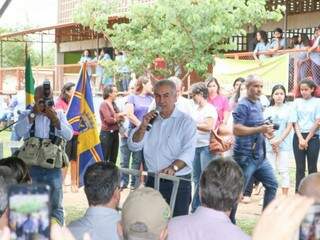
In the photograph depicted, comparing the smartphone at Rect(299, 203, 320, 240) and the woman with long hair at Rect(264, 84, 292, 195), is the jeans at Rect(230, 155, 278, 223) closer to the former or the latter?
the woman with long hair at Rect(264, 84, 292, 195)

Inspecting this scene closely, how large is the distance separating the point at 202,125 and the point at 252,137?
4.05 ft

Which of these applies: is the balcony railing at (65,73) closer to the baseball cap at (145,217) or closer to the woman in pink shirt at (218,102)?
the woman in pink shirt at (218,102)

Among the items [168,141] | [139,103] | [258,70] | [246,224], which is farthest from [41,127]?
[258,70]

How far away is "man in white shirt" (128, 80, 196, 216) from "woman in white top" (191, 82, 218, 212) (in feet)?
7.60

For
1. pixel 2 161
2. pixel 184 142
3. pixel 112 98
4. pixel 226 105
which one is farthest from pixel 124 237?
pixel 112 98

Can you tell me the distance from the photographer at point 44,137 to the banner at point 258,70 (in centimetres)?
809

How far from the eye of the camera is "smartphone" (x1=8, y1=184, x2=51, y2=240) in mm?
1361

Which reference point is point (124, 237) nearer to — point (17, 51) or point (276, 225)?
point (276, 225)

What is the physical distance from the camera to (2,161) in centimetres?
493

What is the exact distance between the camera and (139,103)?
10133 millimetres

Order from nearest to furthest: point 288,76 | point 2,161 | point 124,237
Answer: point 124,237, point 2,161, point 288,76

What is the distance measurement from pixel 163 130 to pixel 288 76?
891cm

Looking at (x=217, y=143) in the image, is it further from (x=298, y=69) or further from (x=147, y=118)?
(x=298, y=69)

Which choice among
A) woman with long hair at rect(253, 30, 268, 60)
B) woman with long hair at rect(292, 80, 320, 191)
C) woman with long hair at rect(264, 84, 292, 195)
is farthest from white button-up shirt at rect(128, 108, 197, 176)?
woman with long hair at rect(253, 30, 268, 60)
